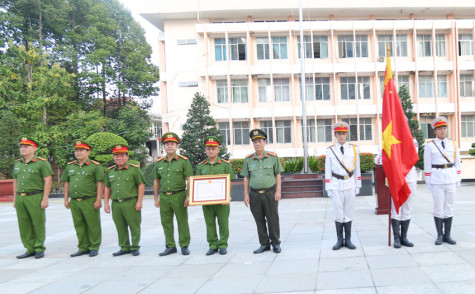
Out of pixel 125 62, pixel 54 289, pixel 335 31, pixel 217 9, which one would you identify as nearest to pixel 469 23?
pixel 335 31

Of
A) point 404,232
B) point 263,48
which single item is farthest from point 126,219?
point 263,48

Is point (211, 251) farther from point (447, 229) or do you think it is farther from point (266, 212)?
point (447, 229)

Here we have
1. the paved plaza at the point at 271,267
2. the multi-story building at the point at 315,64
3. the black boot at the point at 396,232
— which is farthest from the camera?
the multi-story building at the point at 315,64

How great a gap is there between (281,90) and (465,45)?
12725mm

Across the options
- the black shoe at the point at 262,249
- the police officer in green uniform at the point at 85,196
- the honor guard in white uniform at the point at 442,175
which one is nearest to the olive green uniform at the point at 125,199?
the police officer in green uniform at the point at 85,196

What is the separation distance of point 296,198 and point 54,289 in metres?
11.3

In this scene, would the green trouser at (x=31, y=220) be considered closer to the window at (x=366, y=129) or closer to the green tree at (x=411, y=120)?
the green tree at (x=411, y=120)

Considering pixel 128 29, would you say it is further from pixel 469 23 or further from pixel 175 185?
pixel 175 185

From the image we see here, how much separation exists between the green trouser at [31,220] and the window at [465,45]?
2760 cm

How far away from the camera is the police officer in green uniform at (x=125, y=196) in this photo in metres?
6.12

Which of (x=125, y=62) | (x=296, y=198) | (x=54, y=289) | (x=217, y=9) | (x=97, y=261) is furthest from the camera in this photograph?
(x=125, y=62)

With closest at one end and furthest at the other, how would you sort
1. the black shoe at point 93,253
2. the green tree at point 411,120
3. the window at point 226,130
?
1. the black shoe at point 93,253
2. the green tree at point 411,120
3. the window at point 226,130

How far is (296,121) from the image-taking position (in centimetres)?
2573

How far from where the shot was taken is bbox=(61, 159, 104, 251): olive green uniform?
6281 millimetres
